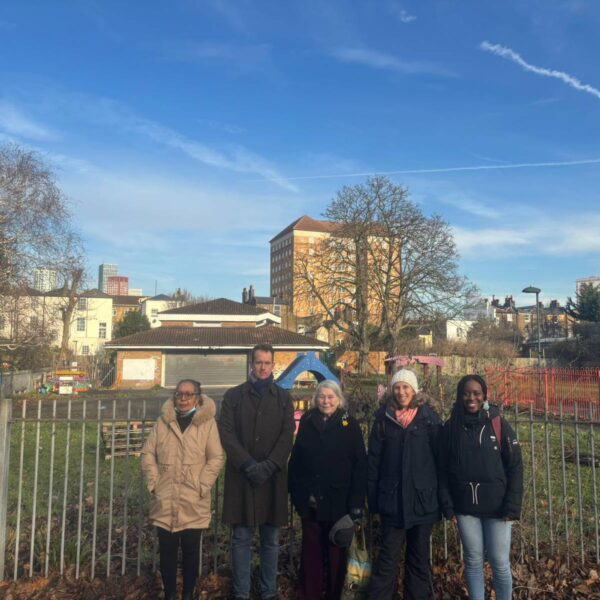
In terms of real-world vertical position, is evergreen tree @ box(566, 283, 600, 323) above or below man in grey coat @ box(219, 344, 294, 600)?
above

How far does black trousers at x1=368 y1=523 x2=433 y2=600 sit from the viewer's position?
4.25m

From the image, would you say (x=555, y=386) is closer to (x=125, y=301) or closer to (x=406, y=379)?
(x=406, y=379)

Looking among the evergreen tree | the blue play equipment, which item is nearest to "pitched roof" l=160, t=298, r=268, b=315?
the evergreen tree

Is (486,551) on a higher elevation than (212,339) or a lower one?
lower

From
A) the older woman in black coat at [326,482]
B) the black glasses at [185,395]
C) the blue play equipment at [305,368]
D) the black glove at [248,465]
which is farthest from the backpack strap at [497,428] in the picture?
the blue play equipment at [305,368]

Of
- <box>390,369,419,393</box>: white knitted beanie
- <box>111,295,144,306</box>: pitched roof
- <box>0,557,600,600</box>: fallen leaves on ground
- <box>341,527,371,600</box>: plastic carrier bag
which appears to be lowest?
<box>0,557,600,600</box>: fallen leaves on ground

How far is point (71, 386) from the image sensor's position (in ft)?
100

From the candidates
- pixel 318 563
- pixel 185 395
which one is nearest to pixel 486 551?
pixel 318 563

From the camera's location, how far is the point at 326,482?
431cm

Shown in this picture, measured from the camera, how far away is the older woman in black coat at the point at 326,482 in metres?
4.30

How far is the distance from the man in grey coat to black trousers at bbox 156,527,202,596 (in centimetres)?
30

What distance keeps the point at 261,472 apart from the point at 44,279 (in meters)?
23.2

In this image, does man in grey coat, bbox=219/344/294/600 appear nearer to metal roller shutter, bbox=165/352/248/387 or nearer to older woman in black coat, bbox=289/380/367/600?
older woman in black coat, bbox=289/380/367/600

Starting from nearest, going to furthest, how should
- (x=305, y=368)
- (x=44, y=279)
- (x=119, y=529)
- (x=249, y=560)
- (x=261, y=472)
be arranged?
(x=261, y=472) → (x=249, y=560) → (x=119, y=529) → (x=305, y=368) → (x=44, y=279)
